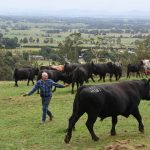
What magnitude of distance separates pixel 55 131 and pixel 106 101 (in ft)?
10.4

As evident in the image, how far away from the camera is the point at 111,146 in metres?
12.3

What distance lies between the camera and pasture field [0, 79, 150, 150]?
1308 centimetres

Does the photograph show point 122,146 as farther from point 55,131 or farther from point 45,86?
point 45,86

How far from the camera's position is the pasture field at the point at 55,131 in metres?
13.1

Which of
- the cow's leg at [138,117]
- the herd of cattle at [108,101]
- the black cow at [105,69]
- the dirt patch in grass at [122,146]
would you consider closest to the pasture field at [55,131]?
the dirt patch in grass at [122,146]

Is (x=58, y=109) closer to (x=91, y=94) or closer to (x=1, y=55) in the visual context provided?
(x=91, y=94)

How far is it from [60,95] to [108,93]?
46.3 ft

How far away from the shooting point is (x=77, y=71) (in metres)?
28.1

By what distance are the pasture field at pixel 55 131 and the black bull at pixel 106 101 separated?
0.50m

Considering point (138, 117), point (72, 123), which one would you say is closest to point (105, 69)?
point (138, 117)

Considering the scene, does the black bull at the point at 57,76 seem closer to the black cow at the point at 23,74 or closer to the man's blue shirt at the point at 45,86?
the black cow at the point at 23,74

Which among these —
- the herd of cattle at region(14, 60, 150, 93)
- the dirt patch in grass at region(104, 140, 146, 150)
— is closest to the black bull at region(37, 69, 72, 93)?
the herd of cattle at region(14, 60, 150, 93)

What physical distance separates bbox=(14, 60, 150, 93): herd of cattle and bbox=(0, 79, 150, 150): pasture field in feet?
15.6

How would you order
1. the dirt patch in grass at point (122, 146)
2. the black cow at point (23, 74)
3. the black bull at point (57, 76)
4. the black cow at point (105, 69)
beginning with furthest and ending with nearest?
the black cow at point (105, 69) < the black cow at point (23, 74) < the black bull at point (57, 76) < the dirt patch in grass at point (122, 146)
